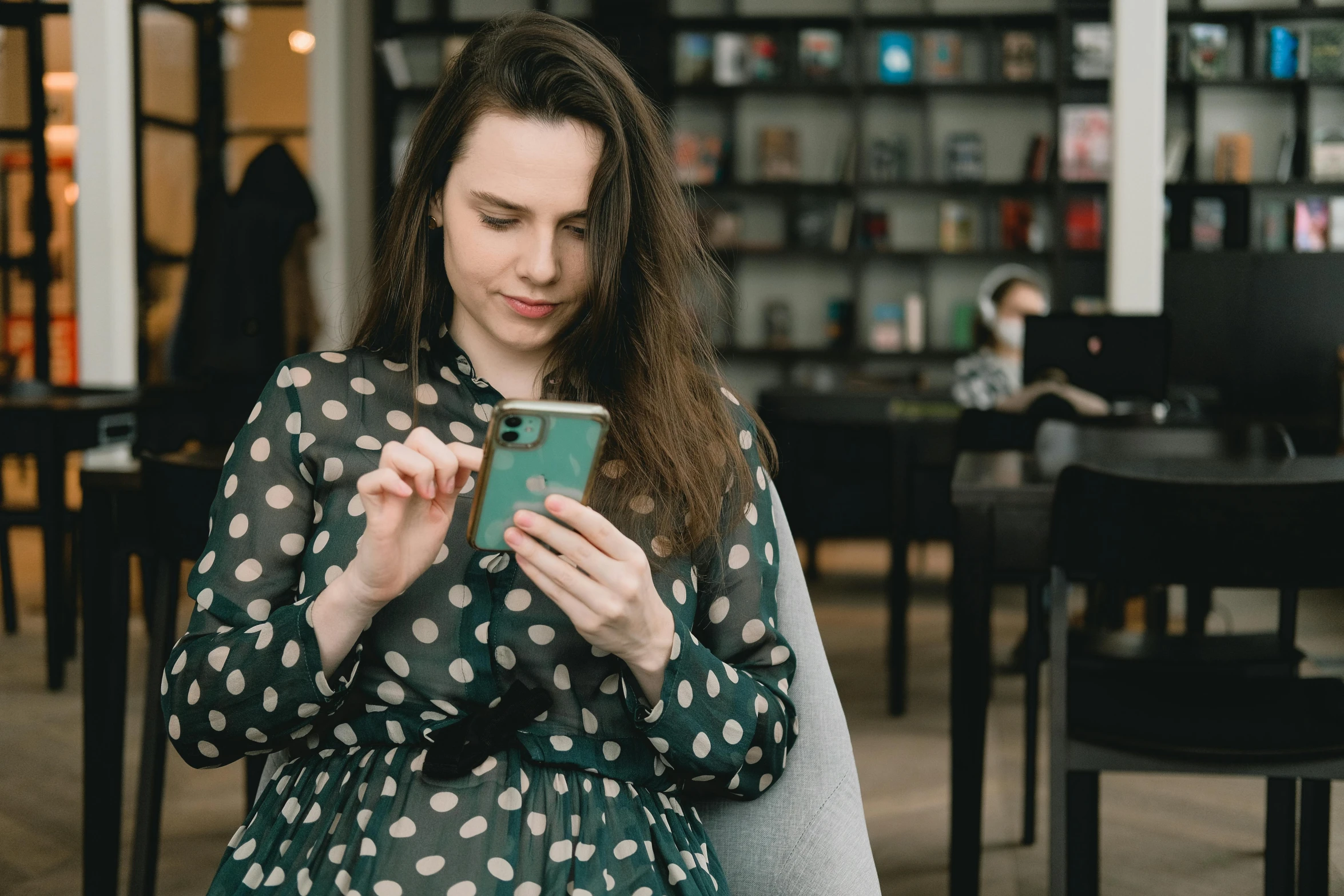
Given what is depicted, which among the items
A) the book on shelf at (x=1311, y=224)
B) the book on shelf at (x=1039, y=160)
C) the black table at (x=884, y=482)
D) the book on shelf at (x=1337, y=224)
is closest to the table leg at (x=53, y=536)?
the black table at (x=884, y=482)

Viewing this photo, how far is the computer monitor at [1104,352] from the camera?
348 cm

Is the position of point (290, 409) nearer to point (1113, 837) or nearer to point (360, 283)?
point (360, 283)

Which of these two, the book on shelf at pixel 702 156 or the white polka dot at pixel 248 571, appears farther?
the book on shelf at pixel 702 156

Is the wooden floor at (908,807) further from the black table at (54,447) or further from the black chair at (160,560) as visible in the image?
the black chair at (160,560)

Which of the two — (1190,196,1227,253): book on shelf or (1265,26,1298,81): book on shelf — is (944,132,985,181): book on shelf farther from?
(1265,26,1298,81): book on shelf

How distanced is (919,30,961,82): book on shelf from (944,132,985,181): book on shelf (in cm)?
32

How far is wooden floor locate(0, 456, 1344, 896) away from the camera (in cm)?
229

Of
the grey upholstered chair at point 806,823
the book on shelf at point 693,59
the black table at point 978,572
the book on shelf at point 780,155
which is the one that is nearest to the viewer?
the grey upholstered chair at point 806,823

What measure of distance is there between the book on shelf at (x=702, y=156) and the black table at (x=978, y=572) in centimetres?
500

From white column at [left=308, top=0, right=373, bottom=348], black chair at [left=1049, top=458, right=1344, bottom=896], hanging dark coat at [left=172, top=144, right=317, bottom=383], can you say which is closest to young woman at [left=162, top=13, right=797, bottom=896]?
black chair at [left=1049, top=458, right=1344, bottom=896]

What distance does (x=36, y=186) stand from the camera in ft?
19.4

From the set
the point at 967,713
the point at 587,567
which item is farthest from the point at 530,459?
the point at 967,713

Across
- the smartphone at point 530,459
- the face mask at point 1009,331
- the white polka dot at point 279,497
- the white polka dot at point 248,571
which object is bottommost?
the white polka dot at point 248,571

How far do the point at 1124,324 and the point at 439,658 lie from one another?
2.89m
